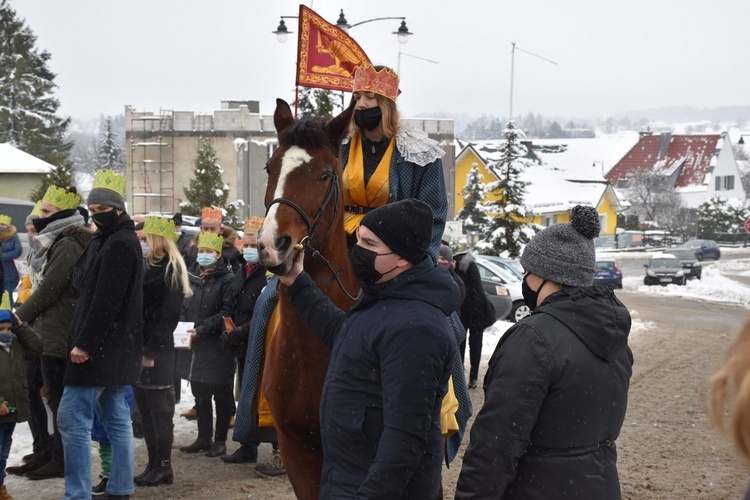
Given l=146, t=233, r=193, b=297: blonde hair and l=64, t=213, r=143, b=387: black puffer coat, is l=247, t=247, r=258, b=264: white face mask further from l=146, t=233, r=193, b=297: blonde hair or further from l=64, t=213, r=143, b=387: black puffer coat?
l=64, t=213, r=143, b=387: black puffer coat

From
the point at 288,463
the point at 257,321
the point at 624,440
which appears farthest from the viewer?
the point at 624,440

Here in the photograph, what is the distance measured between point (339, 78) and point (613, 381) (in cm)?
413

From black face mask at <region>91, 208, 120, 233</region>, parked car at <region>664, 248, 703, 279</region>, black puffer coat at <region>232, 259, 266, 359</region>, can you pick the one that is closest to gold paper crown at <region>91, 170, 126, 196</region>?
black face mask at <region>91, 208, 120, 233</region>

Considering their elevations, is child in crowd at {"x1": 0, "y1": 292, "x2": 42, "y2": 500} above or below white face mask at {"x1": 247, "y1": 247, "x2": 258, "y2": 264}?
below

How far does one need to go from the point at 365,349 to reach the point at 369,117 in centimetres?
198

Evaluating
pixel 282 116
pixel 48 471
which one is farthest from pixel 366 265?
pixel 48 471

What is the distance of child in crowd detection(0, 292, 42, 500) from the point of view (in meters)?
6.46

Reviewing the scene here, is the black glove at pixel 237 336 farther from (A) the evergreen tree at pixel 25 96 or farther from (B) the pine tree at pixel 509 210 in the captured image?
(A) the evergreen tree at pixel 25 96

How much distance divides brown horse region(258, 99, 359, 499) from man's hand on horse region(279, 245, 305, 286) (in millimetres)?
91

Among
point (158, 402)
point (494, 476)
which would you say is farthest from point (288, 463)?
point (158, 402)

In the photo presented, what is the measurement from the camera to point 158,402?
291 inches

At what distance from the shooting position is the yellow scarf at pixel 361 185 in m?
4.96

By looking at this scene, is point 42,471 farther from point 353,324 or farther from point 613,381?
point 613,381

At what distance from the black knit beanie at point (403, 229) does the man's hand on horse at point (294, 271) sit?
0.68 metres
